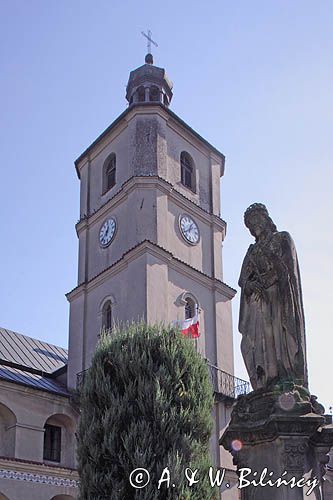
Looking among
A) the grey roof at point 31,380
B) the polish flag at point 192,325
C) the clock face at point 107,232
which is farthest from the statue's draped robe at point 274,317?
the clock face at point 107,232

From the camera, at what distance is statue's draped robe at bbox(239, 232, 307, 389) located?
8.02m

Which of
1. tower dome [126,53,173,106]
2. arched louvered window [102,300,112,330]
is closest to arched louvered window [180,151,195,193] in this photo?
tower dome [126,53,173,106]

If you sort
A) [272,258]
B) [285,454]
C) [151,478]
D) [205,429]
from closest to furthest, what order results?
[285,454]
[272,258]
[151,478]
[205,429]

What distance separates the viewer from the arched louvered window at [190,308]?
Result: 29.4m

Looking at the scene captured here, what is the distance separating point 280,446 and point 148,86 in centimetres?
2901

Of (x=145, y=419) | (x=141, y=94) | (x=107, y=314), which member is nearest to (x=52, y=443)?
(x=107, y=314)

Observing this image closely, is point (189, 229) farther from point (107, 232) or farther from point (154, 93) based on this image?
point (154, 93)

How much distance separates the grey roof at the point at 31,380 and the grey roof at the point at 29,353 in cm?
71

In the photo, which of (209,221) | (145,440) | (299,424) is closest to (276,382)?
(299,424)

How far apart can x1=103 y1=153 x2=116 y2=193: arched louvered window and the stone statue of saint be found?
2448 centimetres

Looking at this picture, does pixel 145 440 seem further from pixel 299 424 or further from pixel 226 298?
pixel 226 298

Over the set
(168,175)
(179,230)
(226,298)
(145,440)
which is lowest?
(145,440)

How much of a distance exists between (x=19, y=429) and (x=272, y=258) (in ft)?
66.0

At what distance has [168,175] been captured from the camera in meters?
31.3
